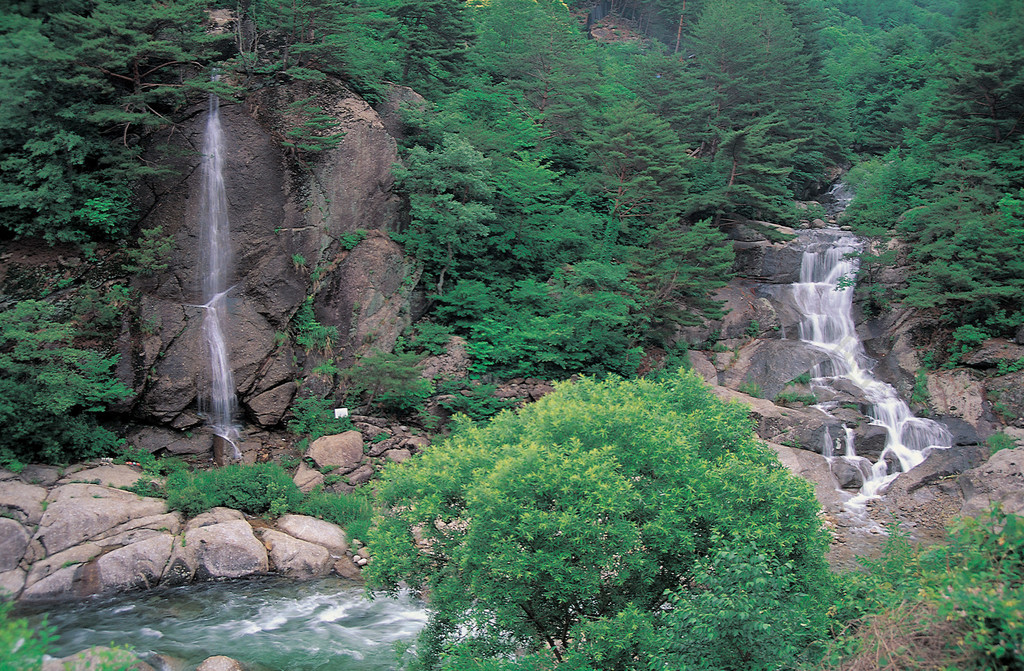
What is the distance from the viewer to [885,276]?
70.5 ft

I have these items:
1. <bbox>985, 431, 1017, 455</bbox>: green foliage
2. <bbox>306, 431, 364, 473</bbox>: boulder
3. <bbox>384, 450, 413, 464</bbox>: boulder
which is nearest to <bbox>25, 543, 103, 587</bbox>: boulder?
<bbox>306, 431, 364, 473</bbox>: boulder

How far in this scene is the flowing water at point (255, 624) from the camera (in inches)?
386

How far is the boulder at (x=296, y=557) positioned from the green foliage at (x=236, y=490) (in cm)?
100

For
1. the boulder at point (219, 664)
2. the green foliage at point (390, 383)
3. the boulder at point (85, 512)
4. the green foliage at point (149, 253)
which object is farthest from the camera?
the green foliage at point (390, 383)

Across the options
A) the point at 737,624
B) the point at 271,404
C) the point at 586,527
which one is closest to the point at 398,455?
the point at 271,404

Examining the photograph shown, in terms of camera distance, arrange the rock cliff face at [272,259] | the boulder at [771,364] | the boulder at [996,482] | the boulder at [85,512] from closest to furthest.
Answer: the boulder at [85,512] → the boulder at [996,482] → the rock cliff face at [272,259] → the boulder at [771,364]

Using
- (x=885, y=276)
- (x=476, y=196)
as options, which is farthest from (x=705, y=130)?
(x=476, y=196)

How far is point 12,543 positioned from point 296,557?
5038 mm

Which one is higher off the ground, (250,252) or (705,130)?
(705,130)

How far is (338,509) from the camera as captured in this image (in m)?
14.1

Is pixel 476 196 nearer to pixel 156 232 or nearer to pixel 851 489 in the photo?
pixel 156 232

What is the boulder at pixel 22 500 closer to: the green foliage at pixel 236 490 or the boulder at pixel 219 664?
the green foliage at pixel 236 490

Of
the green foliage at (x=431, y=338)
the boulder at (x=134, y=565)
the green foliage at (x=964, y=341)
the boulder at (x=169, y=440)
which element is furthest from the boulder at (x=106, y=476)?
the green foliage at (x=964, y=341)

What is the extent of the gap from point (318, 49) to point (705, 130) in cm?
1661
